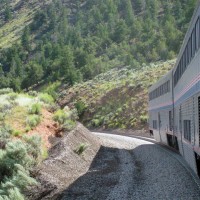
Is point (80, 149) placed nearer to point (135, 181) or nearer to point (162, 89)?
point (135, 181)

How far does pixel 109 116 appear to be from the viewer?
189 feet

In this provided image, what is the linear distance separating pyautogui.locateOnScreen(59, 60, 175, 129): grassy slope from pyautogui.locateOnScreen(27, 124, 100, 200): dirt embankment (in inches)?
1104


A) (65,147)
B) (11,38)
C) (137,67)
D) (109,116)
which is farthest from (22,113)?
(11,38)

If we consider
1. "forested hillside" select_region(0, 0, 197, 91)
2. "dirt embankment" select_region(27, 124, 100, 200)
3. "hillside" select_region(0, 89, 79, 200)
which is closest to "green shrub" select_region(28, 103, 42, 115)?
"hillside" select_region(0, 89, 79, 200)

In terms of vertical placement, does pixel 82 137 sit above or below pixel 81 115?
above

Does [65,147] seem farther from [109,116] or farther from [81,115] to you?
[81,115]

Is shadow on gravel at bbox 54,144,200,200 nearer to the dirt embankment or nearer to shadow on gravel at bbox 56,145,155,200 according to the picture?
shadow on gravel at bbox 56,145,155,200

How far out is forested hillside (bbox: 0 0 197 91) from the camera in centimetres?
8694

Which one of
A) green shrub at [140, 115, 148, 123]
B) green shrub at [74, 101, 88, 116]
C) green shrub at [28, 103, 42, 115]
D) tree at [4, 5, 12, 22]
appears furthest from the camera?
tree at [4, 5, 12, 22]

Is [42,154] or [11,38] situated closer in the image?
[42,154]

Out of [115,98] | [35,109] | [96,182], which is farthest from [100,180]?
[115,98]

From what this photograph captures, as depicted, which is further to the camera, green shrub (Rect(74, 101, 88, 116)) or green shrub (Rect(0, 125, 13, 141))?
green shrub (Rect(74, 101, 88, 116))

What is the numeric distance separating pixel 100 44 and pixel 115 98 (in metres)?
44.6

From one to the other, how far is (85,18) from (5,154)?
442ft
